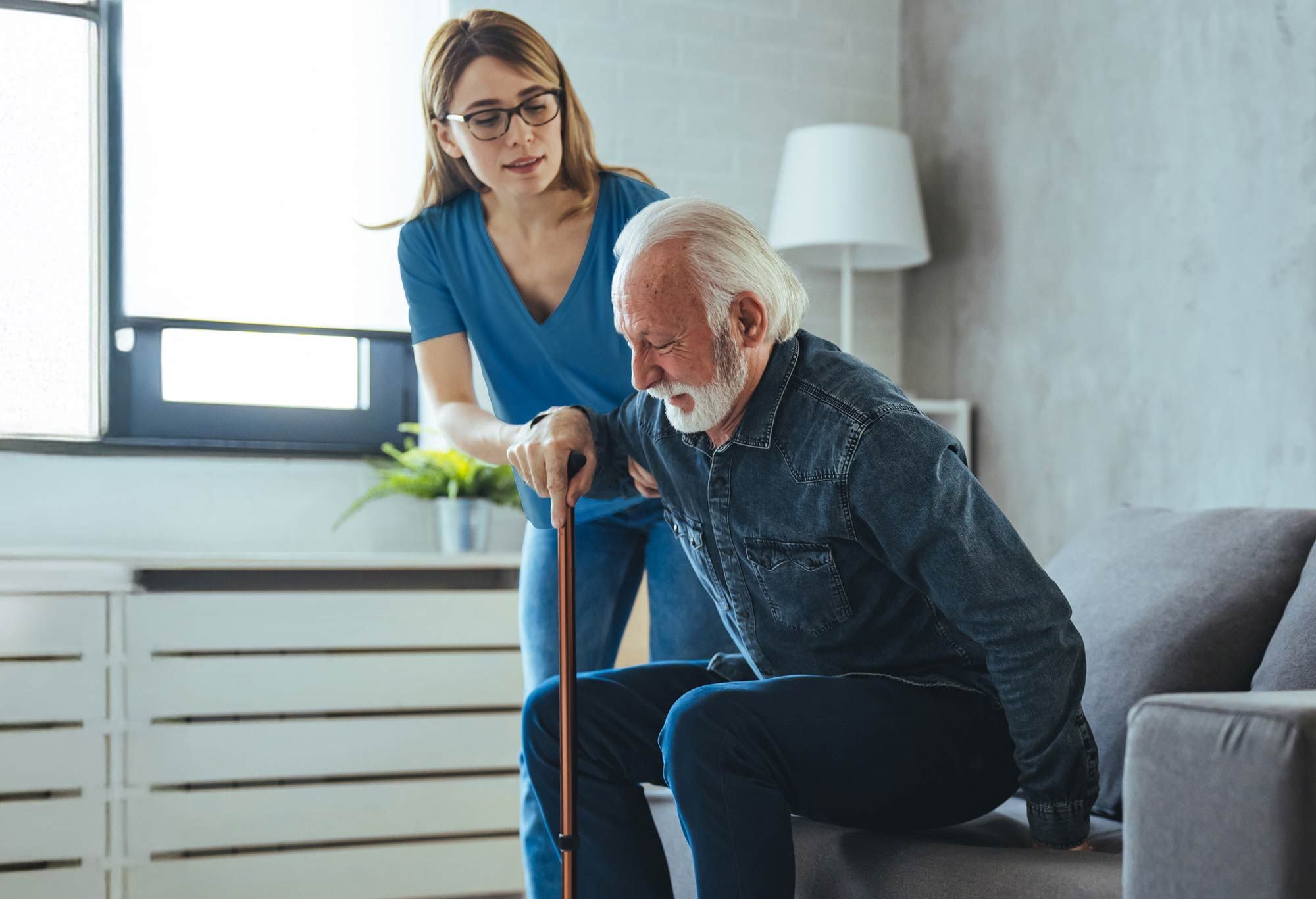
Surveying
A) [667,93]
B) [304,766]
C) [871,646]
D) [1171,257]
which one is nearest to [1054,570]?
[871,646]

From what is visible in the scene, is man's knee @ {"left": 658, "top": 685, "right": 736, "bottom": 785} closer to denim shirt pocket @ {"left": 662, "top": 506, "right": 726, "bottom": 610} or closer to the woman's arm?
denim shirt pocket @ {"left": 662, "top": 506, "right": 726, "bottom": 610}

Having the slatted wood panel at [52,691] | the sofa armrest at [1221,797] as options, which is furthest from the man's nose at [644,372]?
the slatted wood panel at [52,691]

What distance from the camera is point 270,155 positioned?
3043 mm

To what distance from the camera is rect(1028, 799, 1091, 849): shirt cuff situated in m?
1.24

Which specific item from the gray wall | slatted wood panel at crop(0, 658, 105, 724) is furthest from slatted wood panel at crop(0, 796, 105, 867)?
the gray wall

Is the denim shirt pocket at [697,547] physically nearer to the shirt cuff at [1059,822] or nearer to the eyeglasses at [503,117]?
the shirt cuff at [1059,822]

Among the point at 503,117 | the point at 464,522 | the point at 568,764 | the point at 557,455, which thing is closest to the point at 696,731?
the point at 568,764

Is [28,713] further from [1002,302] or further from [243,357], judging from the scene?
[1002,302]

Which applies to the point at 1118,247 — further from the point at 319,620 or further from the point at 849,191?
the point at 319,620

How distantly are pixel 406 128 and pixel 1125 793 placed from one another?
8.56ft

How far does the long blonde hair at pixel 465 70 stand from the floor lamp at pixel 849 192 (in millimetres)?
1352

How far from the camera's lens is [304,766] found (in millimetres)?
2436

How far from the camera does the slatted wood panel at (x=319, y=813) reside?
236 cm

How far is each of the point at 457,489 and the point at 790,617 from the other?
1.52 metres
